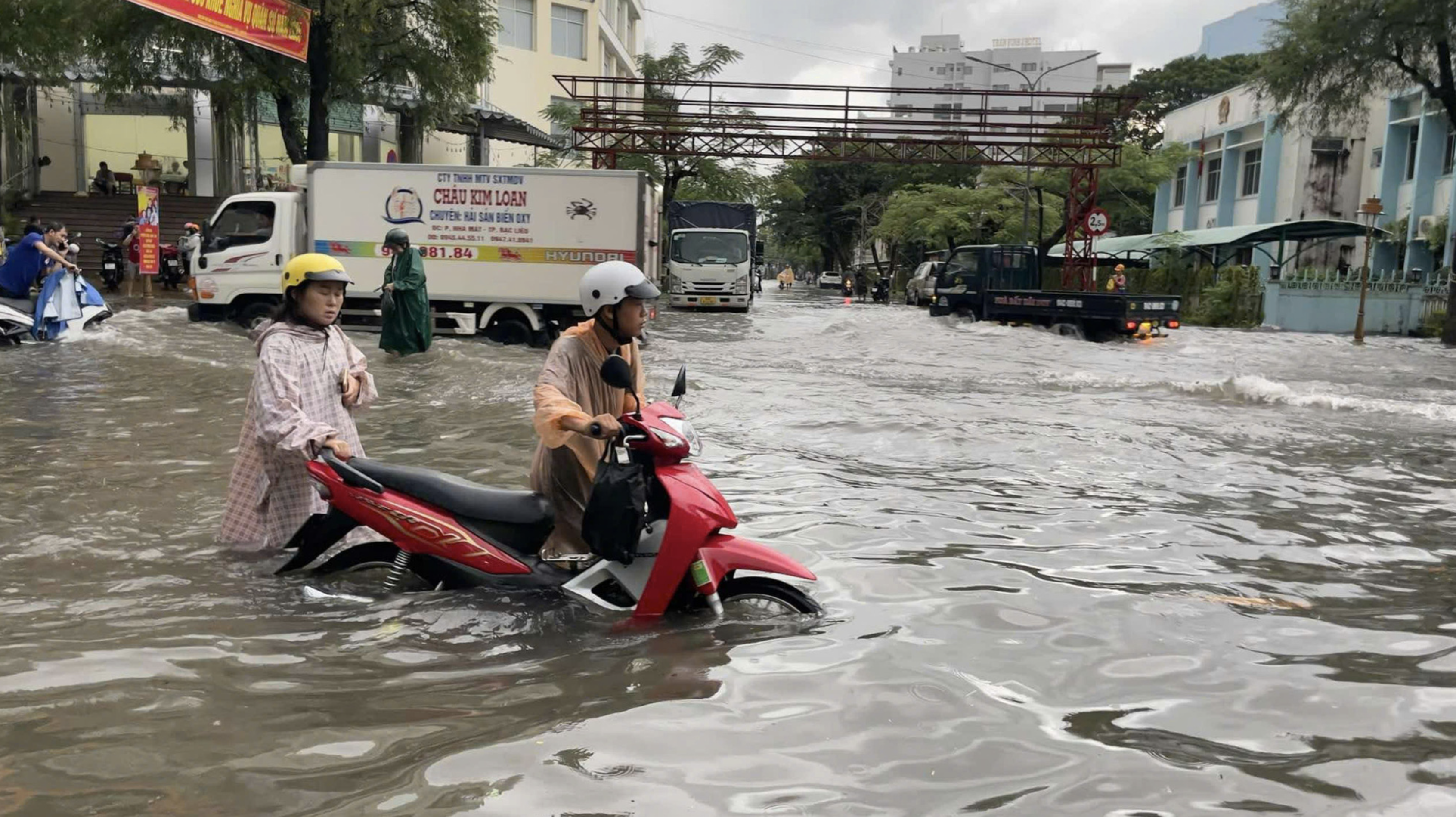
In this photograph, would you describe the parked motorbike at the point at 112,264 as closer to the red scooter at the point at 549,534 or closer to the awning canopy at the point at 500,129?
the awning canopy at the point at 500,129

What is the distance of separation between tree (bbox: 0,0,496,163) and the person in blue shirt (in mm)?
6849

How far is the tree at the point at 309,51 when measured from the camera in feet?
66.7

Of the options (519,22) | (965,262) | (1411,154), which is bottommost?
(965,262)

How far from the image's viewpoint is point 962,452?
8.60m

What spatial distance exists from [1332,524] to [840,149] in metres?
29.6

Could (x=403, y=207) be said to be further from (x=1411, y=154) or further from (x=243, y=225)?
(x=1411, y=154)

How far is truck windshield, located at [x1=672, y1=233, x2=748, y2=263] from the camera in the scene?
28.9m

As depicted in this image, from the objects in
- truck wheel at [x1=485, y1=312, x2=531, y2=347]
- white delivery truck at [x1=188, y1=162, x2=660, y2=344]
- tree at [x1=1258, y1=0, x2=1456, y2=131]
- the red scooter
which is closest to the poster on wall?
white delivery truck at [x1=188, y1=162, x2=660, y2=344]

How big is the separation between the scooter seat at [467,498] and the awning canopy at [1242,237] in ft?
91.0

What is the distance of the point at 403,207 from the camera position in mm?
17125

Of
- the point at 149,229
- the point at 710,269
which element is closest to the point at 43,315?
the point at 149,229

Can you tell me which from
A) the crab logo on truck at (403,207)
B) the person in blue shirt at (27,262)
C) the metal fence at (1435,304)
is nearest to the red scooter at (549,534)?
the person in blue shirt at (27,262)

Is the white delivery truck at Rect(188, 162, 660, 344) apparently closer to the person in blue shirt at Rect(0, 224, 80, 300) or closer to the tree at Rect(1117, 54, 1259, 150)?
the person in blue shirt at Rect(0, 224, 80, 300)

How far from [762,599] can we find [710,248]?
82.2ft
